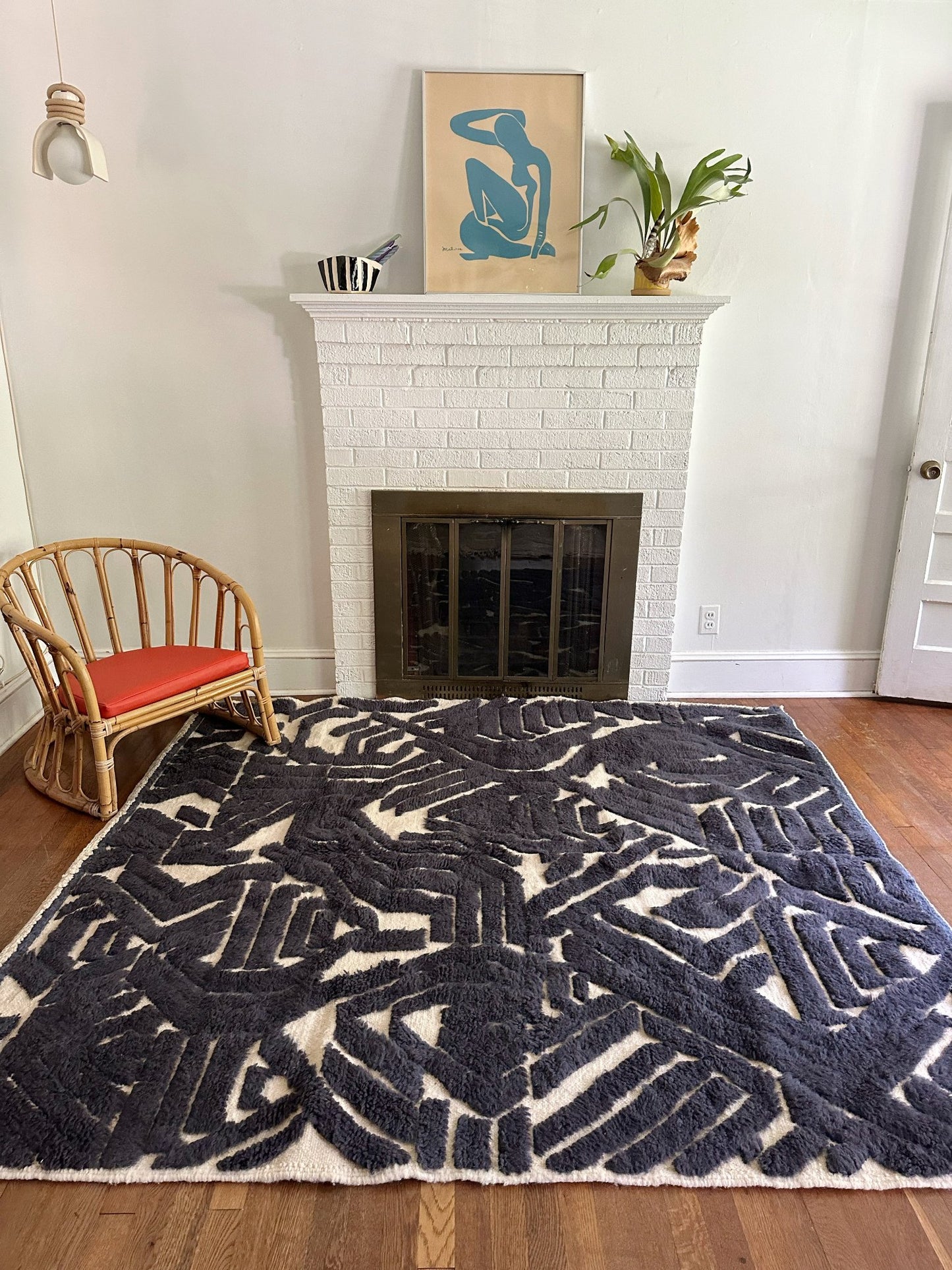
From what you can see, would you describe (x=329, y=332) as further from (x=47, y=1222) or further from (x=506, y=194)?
(x=47, y=1222)

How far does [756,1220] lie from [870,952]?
2.45ft

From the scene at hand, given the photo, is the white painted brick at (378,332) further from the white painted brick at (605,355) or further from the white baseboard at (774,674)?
the white baseboard at (774,674)

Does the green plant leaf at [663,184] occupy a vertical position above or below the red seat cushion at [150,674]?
above

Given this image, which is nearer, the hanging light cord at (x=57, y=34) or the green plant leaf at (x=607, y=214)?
the hanging light cord at (x=57, y=34)

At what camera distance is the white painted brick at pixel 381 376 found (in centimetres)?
297

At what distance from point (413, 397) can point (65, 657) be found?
58.3 inches

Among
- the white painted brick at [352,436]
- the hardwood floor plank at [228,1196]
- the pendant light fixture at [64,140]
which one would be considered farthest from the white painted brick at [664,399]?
the hardwood floor plank at [228,1196]

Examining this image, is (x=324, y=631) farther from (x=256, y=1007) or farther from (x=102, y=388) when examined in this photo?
(x=256, y=1007)

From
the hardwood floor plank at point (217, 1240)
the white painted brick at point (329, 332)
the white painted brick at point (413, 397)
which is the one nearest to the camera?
the hardwood floor plank at point (217, 1240)

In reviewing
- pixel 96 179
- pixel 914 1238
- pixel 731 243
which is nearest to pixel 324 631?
pixel 96 179

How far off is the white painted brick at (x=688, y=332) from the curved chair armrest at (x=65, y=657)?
2.22m

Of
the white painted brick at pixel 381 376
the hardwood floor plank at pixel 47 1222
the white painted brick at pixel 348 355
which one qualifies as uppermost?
the white painted brick at pixel 348 355

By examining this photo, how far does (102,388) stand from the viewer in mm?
3053

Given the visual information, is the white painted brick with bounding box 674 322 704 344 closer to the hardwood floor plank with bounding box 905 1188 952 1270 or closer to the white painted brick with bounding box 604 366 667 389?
the white painted brick with bounding box 604 366 667 389
